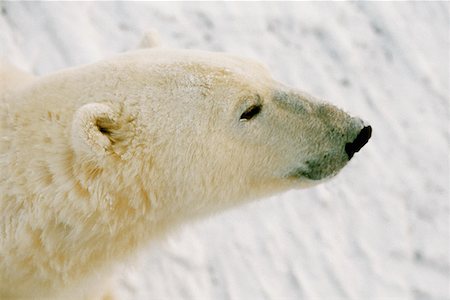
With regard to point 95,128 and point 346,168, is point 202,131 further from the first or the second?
point 346,168

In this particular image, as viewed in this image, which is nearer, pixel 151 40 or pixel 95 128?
pixel 95 128

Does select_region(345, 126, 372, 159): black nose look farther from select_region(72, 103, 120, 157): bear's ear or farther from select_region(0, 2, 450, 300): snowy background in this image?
select_region(72, 103, 120, 157): bear's ear

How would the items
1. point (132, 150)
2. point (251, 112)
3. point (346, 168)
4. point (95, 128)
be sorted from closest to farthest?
point (95, 128) < point (132, 150) < point (251, 112) < point (346, 168)

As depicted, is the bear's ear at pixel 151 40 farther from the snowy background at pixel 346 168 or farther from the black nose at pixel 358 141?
the black nose at pixel 358 141

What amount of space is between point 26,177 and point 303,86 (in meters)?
2.83

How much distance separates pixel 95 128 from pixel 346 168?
2489mm

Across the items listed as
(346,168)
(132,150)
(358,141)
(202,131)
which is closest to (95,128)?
(132,150)

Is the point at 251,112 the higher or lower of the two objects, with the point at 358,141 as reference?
higher

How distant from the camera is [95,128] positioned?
1.98 metres

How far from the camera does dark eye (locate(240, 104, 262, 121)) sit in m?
2.27

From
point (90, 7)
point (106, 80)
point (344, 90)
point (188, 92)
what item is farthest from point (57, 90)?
point (344, 90)

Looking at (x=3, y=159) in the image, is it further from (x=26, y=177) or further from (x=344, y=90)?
(x=344, y=90)

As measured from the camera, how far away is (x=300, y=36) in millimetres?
4746

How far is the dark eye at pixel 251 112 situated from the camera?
7.45ft
